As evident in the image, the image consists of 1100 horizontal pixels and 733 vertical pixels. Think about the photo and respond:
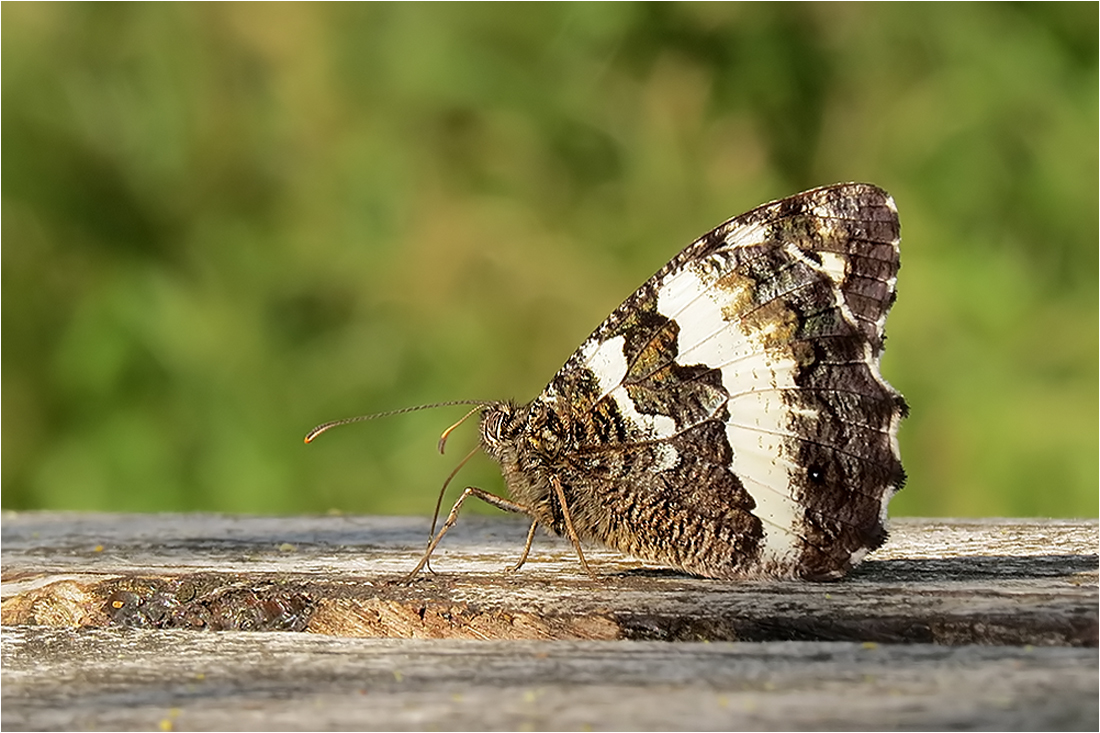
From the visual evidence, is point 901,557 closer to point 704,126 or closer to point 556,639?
point 556,639

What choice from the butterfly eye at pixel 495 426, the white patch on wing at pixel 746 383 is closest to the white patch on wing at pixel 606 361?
the white patch on wing at pixel 746 383

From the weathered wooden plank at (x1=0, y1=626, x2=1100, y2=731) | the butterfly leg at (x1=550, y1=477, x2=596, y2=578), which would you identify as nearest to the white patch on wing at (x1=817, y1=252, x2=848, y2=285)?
the butterfly leg at (x1=550, y1=477, x2=596, y2=578)

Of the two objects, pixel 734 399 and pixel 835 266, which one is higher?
pixel 835 266

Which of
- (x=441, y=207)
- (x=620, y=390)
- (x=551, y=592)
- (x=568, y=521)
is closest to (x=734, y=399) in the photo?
(x=620, y=390)

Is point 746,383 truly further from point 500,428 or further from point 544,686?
point 544,686

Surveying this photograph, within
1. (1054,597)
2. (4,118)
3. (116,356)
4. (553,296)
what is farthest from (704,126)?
(1054,597)

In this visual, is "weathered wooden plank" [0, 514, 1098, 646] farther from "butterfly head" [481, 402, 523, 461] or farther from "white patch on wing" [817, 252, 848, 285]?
"white patch on wing" [817, 252, 848, 285]

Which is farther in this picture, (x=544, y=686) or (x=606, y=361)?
(x=606, y=361)
